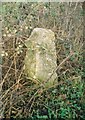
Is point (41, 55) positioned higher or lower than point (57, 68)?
higher

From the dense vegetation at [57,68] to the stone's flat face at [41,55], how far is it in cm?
5

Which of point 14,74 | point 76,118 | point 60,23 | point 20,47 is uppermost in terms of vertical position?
point 60,23

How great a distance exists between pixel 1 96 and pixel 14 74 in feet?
0.88

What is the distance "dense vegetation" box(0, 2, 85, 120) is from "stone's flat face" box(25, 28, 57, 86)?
53 mm

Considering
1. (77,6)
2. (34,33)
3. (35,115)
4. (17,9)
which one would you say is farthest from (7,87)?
(77,6)

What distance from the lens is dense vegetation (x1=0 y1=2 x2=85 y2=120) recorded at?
118 inches

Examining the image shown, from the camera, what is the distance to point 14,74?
9.81ft

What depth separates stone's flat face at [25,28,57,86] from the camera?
3010mm

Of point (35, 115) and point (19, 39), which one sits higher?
point (19, 39)

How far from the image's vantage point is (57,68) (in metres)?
3.04

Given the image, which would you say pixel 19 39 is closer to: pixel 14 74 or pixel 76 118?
pixel 14 74

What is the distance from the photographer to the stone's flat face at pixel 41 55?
3.01 m

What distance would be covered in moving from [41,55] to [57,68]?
8.7 inches

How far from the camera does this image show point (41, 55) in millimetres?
3027
